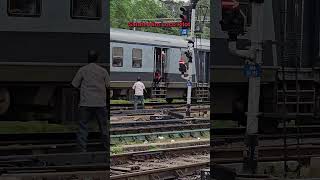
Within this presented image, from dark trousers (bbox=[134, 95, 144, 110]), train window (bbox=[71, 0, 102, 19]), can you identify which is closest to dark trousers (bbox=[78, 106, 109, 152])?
train window (bbox=[71, 0, 102, 19])

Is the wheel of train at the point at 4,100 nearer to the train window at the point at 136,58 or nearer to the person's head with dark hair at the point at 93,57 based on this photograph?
the person's head with dark hair at the point at 93,57

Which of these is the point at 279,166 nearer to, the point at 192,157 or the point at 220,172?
the point at 220,172

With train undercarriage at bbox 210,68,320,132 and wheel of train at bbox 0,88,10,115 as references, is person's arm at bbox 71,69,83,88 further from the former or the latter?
train undercarriage at bbox 210,68,320,132

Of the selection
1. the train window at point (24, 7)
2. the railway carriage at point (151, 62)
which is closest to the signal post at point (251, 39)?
the train window at point (24, 7)

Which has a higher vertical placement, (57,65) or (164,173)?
(57,65)

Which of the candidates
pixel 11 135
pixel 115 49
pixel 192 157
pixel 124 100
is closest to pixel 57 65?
pixel 11 135

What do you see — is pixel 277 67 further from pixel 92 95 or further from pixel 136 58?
pixel 136 58

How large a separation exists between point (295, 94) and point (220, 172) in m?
0.95

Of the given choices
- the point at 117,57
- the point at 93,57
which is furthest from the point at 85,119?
the point at 117,57

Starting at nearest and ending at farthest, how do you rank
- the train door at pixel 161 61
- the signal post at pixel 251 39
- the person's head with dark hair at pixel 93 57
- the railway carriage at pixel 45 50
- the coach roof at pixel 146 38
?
the railway carriage at pixel 45 50
the person's head with dark hair at pixel 93 57
the signal post at pixel 251 39
the coach roof at pixel 146 38
the train door at pixel 161 61

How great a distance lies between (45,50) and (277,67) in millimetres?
1988

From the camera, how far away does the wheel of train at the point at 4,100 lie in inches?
140

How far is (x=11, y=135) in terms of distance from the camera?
365 cm

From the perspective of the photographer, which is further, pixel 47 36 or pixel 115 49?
pixel 115 49
